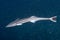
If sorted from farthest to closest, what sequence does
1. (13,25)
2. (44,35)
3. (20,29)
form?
(44,35) → (20,29) → (13,25)

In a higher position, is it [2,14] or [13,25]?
[2,14]

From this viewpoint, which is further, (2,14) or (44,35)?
(44,35)

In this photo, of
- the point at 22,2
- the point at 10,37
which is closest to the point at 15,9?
the point at 22,2

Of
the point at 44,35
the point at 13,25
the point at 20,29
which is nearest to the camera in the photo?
the point at 13,25

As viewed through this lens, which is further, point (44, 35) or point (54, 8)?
point (44, 35)

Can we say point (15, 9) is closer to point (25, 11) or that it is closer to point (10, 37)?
point (25, 11)

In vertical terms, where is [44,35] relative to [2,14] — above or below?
below

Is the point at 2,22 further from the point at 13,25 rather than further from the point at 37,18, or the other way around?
the point at 37,18

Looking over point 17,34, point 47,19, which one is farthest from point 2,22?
point 47,19

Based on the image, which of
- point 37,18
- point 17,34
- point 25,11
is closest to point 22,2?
point 25,11
